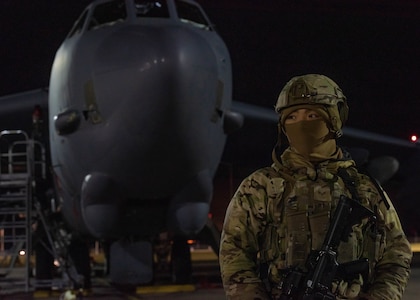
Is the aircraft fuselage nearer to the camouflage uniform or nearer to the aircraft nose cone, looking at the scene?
the aircraft nose cone

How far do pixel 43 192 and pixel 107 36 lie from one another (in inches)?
164

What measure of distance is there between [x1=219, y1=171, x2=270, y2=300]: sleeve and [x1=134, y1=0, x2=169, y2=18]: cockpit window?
20.5 feet

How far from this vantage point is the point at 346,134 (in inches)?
533

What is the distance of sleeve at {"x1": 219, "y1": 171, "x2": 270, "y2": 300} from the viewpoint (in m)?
2.48

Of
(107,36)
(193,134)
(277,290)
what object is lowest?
(277,290)

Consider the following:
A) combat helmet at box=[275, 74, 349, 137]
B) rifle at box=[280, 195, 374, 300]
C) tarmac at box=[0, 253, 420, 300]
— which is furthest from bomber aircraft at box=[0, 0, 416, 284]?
rifle at box=[280, 195, 374, 300]

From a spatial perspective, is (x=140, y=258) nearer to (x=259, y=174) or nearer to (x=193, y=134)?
(x=193, y=134)

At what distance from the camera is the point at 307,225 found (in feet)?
7.86

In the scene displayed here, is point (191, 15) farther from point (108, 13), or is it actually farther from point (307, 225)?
point (307, 225)

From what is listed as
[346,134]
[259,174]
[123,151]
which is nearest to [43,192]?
[123,151]

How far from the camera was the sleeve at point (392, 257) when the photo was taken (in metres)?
2.45

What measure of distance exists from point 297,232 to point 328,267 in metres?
0.19

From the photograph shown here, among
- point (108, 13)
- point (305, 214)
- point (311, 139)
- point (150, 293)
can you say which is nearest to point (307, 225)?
point (305, 214)

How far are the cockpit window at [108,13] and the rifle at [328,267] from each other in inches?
263
